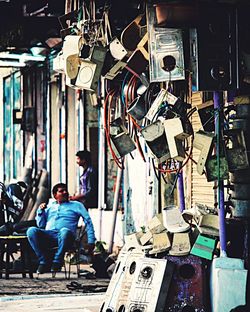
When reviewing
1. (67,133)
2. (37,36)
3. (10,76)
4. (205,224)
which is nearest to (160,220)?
(205,224)

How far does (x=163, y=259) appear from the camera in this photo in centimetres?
1088

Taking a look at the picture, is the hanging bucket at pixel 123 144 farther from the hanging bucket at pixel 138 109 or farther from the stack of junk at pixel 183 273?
the stack of junk at pixel 183 273

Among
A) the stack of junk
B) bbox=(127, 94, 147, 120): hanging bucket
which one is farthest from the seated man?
the stack of junk

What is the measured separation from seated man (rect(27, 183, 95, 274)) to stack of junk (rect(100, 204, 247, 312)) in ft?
16.8

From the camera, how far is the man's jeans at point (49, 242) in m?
16.4

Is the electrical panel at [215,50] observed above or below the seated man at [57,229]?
above

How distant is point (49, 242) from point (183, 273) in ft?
19.9

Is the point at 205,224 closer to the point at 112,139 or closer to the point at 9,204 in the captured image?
the point at 112,139

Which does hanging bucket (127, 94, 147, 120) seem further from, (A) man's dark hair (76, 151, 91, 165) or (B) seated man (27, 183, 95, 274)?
(A) man's dark hair (76, 151, 91, 165)

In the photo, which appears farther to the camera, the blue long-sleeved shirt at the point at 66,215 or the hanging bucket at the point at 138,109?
the blue long-sleeved shirt at the point at 66,215

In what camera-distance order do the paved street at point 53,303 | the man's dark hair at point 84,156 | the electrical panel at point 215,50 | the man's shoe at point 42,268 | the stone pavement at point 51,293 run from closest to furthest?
the electrical panel at point 215,50, the paved street at point 53,303, the stone pavement at point 51,293, the man's shoe at point 42,268, the man's dark hair at point 84,156

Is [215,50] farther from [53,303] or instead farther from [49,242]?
[49,242]

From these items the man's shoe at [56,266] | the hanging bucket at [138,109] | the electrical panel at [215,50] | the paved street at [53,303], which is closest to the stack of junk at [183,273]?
the electrical panel at [215,50]

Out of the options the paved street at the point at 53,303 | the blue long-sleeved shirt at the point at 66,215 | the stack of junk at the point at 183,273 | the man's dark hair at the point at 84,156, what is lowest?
the paved street at the point at 53,303
